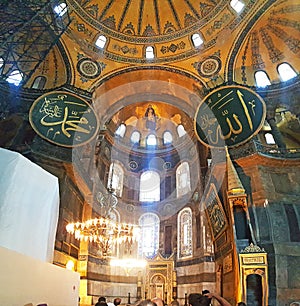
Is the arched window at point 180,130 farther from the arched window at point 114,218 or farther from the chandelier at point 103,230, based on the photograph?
the chandelier at point 103,230

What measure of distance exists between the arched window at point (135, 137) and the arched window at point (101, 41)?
652 centimetres

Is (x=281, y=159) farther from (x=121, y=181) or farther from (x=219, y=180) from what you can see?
(x=121, y=181)

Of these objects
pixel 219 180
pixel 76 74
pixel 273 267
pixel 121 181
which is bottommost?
pixel 273 267

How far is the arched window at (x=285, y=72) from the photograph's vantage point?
12.3m

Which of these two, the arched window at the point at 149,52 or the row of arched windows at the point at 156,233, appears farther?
the row of arched windows at the point at 156,233

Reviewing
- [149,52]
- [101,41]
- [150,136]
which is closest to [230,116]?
[149,52]

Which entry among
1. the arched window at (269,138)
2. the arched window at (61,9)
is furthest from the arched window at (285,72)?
the arched window at (61,9)

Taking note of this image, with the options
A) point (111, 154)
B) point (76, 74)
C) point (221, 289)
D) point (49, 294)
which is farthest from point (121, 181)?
point (49, 294)

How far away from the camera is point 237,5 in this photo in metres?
12.8

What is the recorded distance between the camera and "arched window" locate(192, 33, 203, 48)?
14062 mm

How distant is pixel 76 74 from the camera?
547 inches

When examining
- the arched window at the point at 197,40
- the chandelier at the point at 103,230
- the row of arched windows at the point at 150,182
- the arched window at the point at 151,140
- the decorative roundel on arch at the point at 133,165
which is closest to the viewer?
the chandelier at the point at 103,230

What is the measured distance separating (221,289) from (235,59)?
9765mm

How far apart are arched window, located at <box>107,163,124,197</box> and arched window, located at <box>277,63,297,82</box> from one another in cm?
1031
